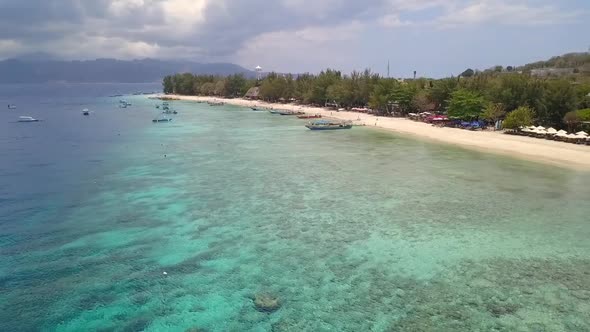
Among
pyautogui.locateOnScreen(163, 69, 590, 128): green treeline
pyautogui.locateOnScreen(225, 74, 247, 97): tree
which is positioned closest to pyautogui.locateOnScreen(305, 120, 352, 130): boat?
pyautogui.locateOnScreen(163, 69, 590, 128): green treeline

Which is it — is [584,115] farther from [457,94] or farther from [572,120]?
[457,94]

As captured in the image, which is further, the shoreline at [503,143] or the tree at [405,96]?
the tree at [405,96]

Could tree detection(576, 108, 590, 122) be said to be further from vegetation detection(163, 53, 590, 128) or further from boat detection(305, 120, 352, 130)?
boat detection(305, 120, 352, 130)

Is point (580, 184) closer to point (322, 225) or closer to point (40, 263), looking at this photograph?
point (322, 225)

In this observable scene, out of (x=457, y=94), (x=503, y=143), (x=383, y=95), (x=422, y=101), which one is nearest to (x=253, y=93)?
(x=383, y=95)

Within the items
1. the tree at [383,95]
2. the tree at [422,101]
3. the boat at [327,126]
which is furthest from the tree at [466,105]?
the tree at [383,95]

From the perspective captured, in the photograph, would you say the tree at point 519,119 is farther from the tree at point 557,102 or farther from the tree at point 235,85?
the tree at point 235,85

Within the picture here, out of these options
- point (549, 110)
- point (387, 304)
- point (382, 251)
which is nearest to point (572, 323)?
point (387, 304)

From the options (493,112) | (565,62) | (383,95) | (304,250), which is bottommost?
(304,250)
